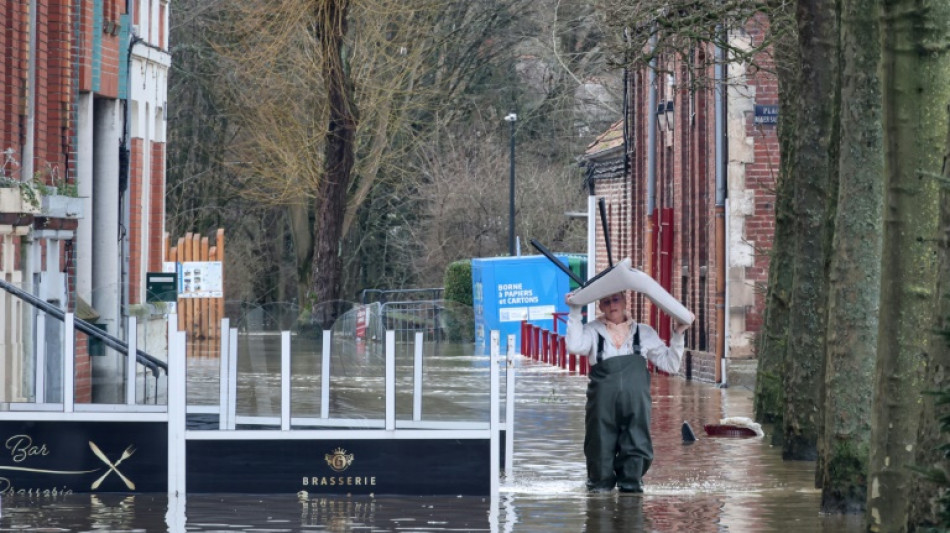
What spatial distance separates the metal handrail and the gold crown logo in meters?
1.45

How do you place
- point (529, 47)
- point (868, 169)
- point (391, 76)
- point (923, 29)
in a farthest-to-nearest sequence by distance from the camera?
point (529, 47), point (391, 76), point (868, 169), point (923, 29)

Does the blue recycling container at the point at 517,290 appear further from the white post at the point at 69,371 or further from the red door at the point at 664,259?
the white post at the point at 69,371

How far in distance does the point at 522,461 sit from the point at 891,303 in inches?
281

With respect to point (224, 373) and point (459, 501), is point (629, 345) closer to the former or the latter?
point (459, 501)

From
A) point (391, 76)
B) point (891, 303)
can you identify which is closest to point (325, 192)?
point (391, 76)

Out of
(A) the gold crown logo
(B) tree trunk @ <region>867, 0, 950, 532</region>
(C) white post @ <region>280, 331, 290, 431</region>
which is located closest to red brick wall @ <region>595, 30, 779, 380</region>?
(C) white post @ <region>280, 331, 290, 431</region>

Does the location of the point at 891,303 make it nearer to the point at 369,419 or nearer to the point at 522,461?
the point at 369,419

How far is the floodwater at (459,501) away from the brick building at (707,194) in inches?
356

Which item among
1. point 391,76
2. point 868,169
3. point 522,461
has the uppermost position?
point 391,76

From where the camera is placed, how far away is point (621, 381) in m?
16.3

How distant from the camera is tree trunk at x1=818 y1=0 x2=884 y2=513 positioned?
15.3 metres

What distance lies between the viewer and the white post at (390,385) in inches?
624

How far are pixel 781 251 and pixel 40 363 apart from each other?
8.66 meters

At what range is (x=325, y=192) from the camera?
45.1 meters
